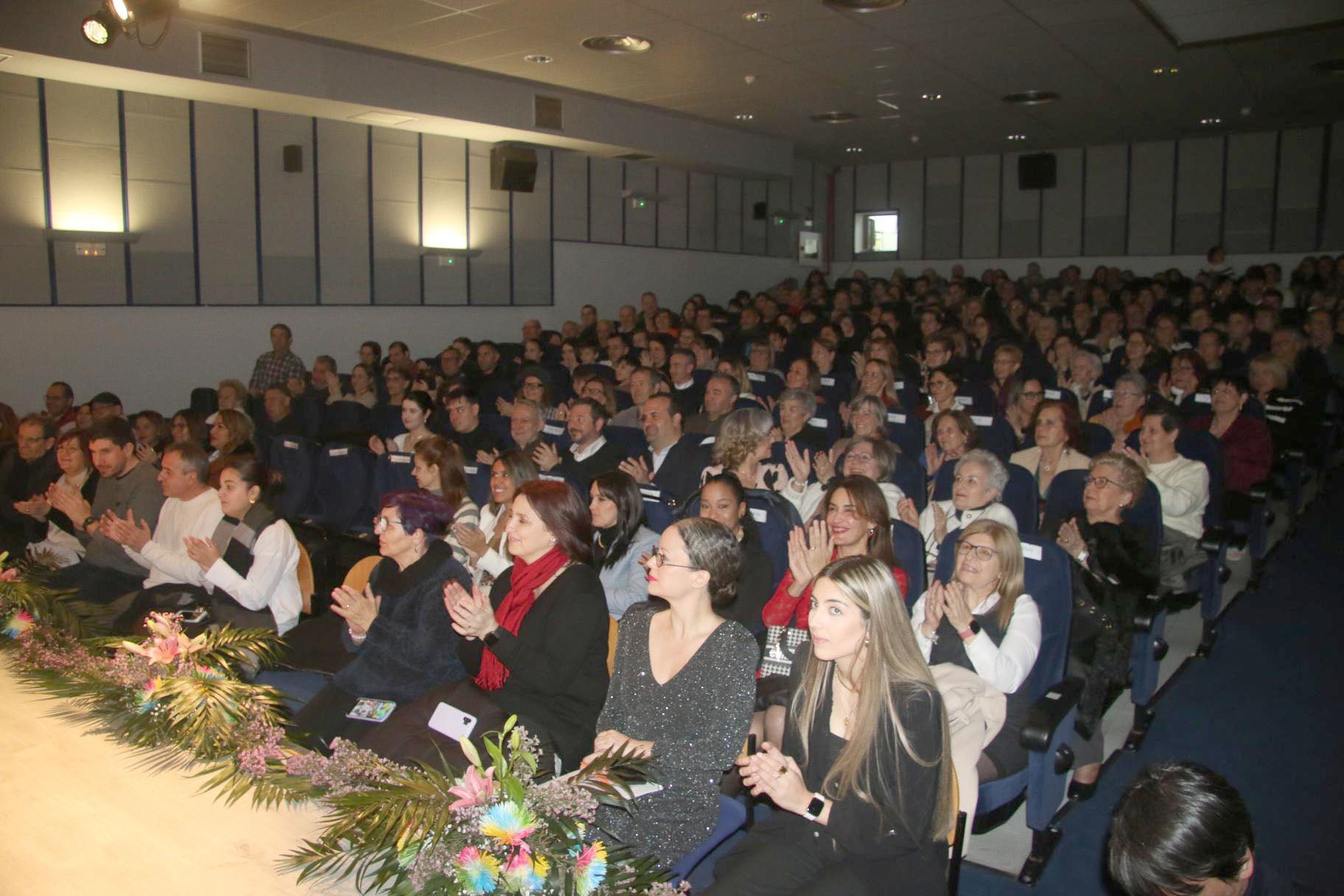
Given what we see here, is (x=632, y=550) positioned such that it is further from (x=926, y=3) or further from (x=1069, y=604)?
(x=926, y=3)

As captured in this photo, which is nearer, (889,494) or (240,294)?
(889,494)

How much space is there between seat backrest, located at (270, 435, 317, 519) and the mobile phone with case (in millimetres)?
3494

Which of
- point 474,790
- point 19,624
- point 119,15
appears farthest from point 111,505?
point 474,790

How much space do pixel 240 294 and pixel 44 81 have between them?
2529 millimetres

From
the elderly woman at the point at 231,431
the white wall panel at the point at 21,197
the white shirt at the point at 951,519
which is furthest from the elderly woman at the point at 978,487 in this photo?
the white wall panel at the point at 21,197

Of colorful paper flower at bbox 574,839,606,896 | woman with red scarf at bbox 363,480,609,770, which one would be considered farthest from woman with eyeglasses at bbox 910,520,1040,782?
colorful paper flower at bbox 574,839,606,896

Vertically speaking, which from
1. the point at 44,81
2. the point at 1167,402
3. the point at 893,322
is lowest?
the point at 1167,402

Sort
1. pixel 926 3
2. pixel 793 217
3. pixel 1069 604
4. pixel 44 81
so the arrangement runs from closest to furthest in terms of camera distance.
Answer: pixel 1069 604, pixel 926 3, pixel 44 81, pixel 793 217

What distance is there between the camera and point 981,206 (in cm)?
1695

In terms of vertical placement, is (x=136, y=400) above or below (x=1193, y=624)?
above

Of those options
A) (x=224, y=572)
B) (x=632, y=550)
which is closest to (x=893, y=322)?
(x=632, y=550)

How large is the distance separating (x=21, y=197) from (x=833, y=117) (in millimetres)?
9026

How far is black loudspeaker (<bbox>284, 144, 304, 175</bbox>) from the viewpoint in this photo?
33.8 feet

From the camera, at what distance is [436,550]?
323 centimetres
